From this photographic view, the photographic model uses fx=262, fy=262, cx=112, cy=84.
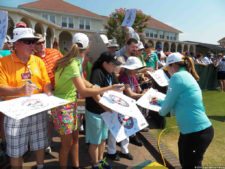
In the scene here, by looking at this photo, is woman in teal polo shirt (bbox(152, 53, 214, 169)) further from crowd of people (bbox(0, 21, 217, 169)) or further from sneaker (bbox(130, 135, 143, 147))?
sneaker (bbox(130, 135, 143, 147))

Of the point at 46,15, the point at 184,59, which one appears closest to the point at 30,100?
the point at 184,59

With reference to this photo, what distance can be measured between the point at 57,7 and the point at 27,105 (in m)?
52.8

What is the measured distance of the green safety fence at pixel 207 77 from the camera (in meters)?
13.8

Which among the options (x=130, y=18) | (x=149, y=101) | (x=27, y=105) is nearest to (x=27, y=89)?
(x=27, y=105)

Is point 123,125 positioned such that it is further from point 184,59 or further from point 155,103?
point 184,59

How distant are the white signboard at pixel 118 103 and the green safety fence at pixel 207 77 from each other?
10.8 meters

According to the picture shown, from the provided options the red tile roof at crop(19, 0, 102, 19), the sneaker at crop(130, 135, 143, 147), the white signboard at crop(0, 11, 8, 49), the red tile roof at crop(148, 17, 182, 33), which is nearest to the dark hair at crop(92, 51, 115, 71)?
the white signboard at crop(0, 11, 8, 49)

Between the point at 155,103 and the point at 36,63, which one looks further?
the point at 155,103

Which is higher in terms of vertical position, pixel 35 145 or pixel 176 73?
pixel 176 73

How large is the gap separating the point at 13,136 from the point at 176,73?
2.04 meters

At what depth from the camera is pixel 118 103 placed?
335cm

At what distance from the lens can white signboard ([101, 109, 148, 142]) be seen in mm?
3580

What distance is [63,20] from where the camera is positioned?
51.7 m

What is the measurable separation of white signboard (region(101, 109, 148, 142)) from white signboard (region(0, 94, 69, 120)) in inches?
35.3
